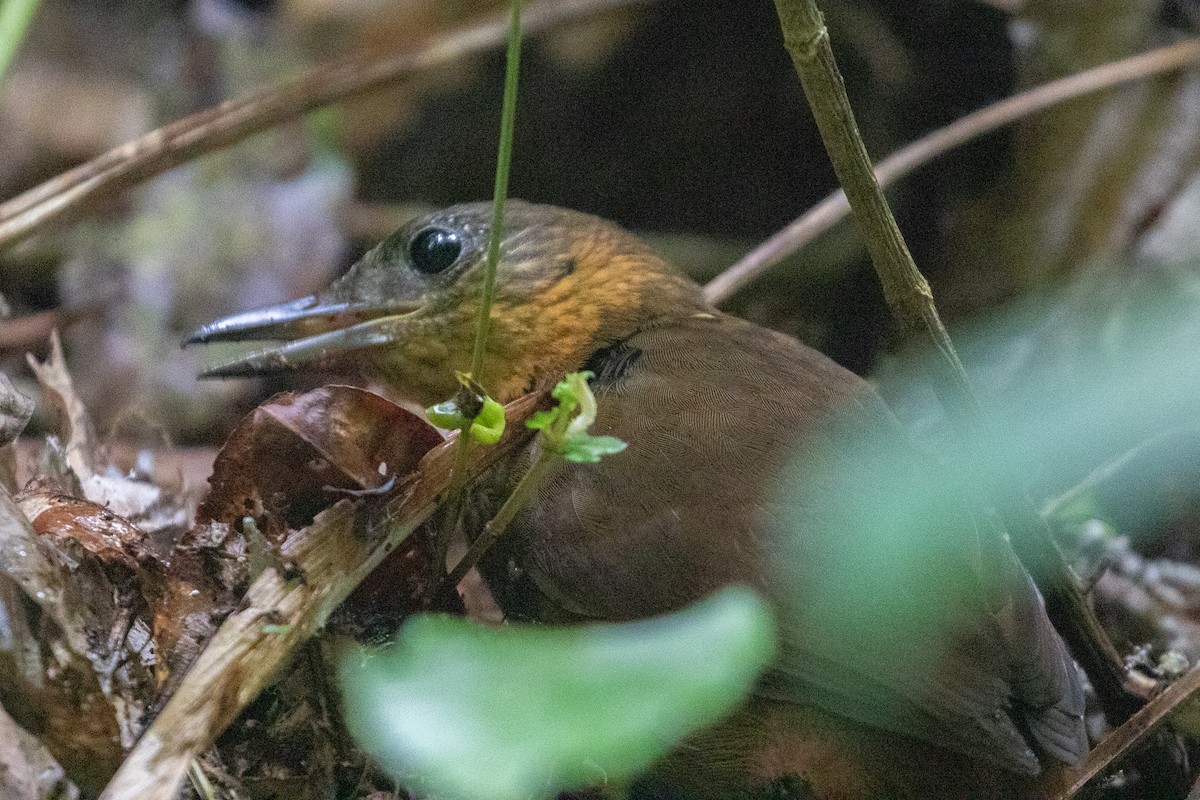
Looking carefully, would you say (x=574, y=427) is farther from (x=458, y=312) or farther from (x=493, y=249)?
(x=458, y=312)

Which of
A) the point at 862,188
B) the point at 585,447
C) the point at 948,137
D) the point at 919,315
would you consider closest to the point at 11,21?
the point at 585,447

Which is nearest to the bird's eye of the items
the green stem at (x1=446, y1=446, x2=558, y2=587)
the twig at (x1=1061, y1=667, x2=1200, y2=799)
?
the green stem at (x1=446, y1=446, x2=558, y2=587)

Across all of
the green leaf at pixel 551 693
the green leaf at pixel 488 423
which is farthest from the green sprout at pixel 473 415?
the green leaf at pixel 551 693

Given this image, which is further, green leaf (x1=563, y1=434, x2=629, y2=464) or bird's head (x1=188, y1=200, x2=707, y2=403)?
bird's head (x1=188, y1=200, x2=707, y2=403)

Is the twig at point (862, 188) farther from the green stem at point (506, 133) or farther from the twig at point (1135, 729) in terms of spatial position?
the twig at point (1135, 729)

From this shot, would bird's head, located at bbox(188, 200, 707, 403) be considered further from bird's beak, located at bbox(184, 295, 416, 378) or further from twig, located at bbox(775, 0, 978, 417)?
twig, located at bbox(775, 0, 978, 417)

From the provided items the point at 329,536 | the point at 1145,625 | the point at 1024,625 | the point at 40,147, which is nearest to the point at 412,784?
the point at 329,536
